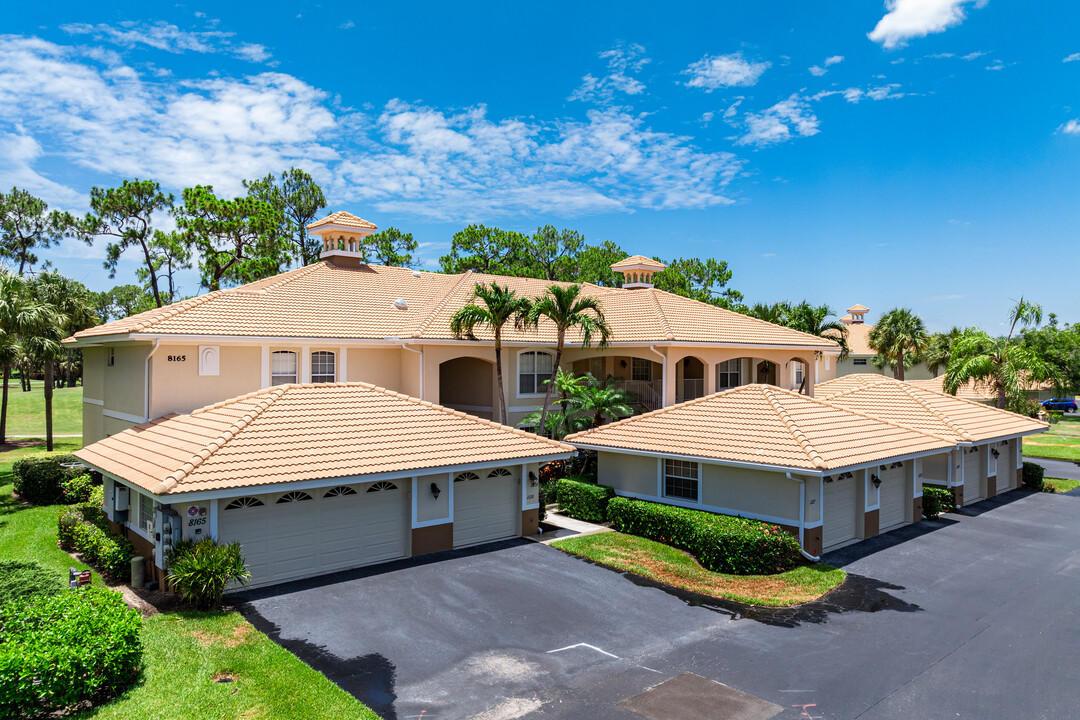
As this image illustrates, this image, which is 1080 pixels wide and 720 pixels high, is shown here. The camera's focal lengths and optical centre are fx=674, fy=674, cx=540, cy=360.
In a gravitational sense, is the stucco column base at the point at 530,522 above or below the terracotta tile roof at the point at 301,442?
below

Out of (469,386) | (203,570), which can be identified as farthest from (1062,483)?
(203,570)

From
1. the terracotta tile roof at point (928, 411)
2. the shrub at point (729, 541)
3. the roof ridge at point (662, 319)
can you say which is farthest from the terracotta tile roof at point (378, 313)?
the shrub at point (729, 541)

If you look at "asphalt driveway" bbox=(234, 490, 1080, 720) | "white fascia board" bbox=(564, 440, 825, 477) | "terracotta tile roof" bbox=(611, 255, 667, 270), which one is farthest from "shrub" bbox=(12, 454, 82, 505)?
"terracotta tile roof" bbox=(611, 255, 667, 270)

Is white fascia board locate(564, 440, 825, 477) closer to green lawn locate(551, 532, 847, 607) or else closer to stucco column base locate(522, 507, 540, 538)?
green lawn locate(551, 532, 847, 607)

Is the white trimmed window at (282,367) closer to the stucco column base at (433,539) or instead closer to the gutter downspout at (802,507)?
the stucco column base at (433,539)

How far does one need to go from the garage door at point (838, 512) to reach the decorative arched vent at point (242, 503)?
13277 mm

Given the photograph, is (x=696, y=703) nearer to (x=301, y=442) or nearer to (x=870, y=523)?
(x=301, y=442)

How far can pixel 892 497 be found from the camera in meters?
19.9

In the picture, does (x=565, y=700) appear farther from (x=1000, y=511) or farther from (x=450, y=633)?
(x=1000, y=511)

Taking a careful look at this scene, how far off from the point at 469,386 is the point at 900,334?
32.2 m

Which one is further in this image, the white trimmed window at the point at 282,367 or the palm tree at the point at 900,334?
the palm tree at the point at 900,334

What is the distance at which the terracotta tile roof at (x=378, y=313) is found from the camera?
68.3ft

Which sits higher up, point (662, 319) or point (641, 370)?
point (662, 319)

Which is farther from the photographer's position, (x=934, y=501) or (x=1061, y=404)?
(x=1061, y=404)
